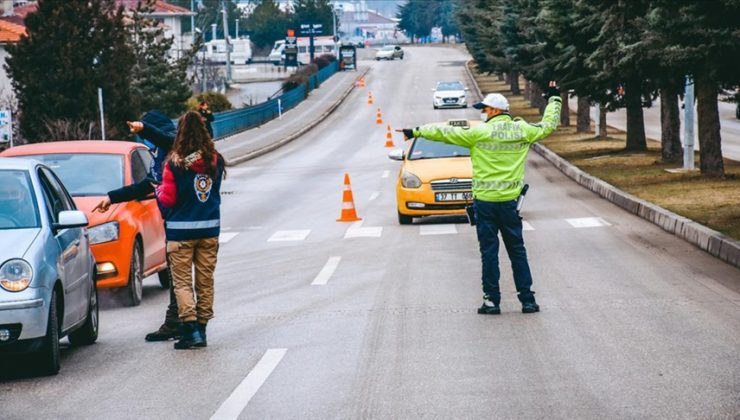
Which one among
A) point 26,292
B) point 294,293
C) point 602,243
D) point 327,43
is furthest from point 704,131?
point 327,43

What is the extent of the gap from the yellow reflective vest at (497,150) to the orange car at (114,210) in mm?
3424

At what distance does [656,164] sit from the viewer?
3369 centimetres

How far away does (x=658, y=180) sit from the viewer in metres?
28.7

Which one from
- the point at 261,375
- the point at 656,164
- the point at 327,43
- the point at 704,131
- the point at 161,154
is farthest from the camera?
the point at 327,43

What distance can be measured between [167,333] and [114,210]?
2956 millimetres

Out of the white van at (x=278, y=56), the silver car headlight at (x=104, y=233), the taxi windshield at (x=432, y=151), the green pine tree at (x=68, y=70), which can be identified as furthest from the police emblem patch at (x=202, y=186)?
the white van at (x=278, y=56)

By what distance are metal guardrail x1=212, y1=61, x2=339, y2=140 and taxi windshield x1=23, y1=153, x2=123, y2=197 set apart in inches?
1706

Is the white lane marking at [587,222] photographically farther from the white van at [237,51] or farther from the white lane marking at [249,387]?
the white van at [237,51]

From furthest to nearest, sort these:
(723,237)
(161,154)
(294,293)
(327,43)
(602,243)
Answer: (327,43) < (602,243) < (723,237) < (294,293) < (161,154)

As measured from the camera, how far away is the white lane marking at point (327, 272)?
15280mm

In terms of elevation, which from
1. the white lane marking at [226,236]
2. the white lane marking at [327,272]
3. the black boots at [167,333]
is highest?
the black boots at [167,333]

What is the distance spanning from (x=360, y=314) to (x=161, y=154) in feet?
8.08

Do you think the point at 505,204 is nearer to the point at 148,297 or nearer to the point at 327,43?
the point at 148,297

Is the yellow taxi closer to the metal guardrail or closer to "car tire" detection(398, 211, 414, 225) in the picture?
"car tire" detection(398, 211, 414, 225)
